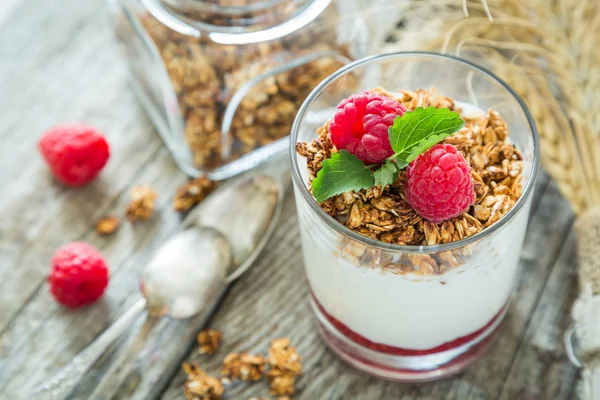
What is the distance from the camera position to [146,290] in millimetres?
1146

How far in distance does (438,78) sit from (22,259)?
2.35 ft

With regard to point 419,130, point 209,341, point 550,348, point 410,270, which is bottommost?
point 550,348

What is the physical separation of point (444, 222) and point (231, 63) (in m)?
0.50

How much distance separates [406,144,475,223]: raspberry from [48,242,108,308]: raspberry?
0.55m

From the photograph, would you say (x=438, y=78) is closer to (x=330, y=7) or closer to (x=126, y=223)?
(x=330, y=7)

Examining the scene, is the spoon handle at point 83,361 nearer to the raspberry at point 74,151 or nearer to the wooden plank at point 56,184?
the wooden plank at point 56,184

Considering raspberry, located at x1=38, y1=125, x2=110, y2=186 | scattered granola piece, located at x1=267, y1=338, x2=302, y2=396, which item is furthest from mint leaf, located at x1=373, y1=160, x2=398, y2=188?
raspberry, located at x1=38, y1=125, x2=110, y2=186

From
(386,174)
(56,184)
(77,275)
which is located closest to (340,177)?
(386,174)

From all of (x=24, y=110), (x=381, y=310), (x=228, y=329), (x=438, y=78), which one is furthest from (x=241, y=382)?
(x=24, y=110)

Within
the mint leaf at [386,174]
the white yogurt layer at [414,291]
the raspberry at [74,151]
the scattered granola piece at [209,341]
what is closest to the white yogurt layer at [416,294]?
the white yogurt layer at [414,291]

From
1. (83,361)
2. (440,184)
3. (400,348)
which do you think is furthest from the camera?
(83,361)

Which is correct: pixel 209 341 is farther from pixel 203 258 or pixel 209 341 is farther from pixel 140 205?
pixel 140 205

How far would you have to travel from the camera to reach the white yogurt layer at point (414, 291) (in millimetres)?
866

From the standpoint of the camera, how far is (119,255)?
1244 millimetres
